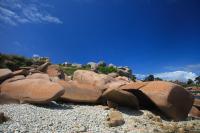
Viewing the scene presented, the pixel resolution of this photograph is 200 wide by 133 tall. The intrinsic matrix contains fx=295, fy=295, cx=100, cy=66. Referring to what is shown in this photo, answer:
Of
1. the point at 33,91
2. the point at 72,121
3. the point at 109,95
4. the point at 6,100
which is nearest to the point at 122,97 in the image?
the point at 109,95

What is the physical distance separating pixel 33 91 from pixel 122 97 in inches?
199

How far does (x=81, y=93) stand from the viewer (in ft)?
59.5

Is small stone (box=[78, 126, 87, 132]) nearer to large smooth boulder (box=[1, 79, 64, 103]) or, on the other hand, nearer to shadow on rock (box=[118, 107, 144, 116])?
large smooth boulder (box=[1, 79, 64, 103])

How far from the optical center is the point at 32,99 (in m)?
15.8

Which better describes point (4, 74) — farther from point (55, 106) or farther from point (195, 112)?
point (195, 112)

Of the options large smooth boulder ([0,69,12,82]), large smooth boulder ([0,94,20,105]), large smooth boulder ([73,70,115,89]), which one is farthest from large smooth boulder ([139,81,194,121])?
large smooth boulder ([0,69,12,82])

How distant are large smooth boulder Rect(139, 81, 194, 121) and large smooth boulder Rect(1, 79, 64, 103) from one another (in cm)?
566

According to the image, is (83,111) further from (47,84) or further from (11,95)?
(11,95)

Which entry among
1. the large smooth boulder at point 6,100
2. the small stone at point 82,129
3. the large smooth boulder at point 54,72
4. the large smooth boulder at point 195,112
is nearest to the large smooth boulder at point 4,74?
the large smooth boulder at point 6,100

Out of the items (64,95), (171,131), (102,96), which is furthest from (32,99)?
(171,131)

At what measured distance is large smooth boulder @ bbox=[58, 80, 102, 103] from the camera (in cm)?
1770

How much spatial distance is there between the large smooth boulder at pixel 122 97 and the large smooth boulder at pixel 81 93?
824 millimetres

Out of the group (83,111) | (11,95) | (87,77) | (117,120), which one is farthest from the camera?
(87,77)

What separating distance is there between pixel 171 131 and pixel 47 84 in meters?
7.30
